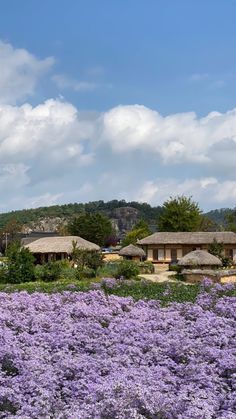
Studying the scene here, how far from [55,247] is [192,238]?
13.6 meters

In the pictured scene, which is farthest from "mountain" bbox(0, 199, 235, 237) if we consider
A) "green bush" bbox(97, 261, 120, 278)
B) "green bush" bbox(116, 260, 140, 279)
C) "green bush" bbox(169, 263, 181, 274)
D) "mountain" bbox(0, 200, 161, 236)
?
"green bush" bbox(116, 260, 140, 279)

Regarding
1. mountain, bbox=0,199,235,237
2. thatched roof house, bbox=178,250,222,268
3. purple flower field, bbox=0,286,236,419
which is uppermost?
mountain, bbox=0,199,235,237

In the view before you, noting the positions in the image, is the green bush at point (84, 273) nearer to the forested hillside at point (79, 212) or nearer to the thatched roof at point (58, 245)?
the thatched roof at point (58, 245)

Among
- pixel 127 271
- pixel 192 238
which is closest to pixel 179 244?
pixel 192 238

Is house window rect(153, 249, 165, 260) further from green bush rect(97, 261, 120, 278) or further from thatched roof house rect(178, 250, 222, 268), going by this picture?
green bush rect(97, 261, 120, 278)

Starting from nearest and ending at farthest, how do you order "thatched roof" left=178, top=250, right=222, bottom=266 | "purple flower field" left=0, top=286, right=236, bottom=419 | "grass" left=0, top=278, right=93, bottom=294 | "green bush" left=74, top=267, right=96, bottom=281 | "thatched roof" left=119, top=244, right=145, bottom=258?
1. "purple flower field" left=0, top=286, right=236, bottom=419
2. "grass" left=0, top=278, right=93, bottom=294
3. "green bush" left=74, top=267, right=96, bottom=281
4. "thatched roof" left=178, top=250, right=222, bottom=266
5. "thatched roof" left=119, top=244, right=145, bottom=258

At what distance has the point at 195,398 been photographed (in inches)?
235

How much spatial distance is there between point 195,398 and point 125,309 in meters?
6.59

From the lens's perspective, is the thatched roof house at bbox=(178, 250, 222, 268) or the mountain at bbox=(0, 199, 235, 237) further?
the mountain at bbox=(0, 199, 235, 237)

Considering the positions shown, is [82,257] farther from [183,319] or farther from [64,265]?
[183,319]

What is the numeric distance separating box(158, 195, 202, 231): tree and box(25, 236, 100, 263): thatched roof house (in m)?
15.5

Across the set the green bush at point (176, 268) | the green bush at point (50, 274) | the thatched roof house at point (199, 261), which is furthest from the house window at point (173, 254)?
the green bush at point (50, 274)

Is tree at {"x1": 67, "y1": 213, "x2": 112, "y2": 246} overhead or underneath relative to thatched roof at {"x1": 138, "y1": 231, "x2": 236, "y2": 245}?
overhead

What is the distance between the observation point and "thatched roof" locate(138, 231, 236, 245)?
56156 mm
